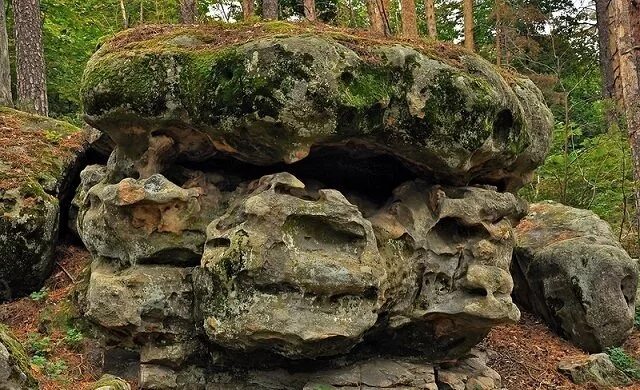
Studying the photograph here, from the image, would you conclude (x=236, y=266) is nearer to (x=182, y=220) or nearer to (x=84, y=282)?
(x=182, y=220)

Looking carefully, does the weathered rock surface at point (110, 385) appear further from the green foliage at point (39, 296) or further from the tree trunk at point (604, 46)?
the tree trunk at point (604, 46)

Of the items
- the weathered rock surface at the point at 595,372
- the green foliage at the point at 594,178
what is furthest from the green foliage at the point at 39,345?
the green foliage at the point at 594,178

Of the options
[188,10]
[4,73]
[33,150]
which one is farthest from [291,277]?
[4,73]

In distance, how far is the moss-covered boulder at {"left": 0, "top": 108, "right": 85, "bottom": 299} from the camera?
898 cm

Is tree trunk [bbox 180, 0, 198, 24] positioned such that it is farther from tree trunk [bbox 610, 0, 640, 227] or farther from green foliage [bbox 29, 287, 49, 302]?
tree trunk [bbox 610, 0, 640, 227]

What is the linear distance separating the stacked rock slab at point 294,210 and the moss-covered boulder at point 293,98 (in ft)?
0.07

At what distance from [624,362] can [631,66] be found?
6.16 m

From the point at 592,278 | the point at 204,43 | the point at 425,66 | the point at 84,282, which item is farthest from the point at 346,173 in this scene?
the point at 592,278

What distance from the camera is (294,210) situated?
6.46 metres

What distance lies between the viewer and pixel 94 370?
24.8 feet

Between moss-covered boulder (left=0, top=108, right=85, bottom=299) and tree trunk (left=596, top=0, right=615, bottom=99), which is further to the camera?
tree trunk (left=596, top=0, right=615, bottom=99)

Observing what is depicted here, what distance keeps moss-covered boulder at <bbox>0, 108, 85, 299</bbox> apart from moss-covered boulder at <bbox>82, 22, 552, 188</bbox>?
8.33 feet

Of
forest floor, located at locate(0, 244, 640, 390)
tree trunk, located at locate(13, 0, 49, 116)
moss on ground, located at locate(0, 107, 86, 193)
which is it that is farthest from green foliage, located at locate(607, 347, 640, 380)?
tree trunk, located at locate(13, 0, 49, 116)

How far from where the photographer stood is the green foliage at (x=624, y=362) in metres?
9.27
